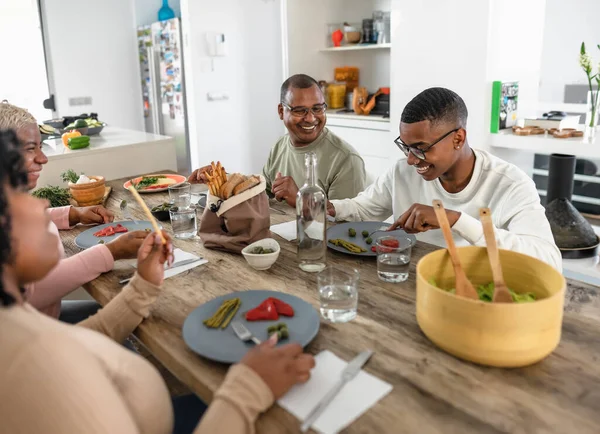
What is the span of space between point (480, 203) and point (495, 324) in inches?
33.2

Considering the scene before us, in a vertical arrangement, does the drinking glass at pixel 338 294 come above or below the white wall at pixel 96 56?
below

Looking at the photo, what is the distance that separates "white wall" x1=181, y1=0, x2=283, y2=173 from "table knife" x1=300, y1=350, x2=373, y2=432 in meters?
4.22

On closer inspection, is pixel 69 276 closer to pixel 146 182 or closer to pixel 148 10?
pixel 146 182

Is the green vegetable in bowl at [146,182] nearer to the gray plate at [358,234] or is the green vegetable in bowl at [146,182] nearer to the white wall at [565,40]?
the gray plate at [358,234]

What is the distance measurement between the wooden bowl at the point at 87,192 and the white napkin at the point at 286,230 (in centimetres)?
86

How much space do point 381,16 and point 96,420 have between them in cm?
413

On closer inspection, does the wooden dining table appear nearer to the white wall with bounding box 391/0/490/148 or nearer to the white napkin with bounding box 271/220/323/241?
the white napkin with bounding box 271/220/323/241

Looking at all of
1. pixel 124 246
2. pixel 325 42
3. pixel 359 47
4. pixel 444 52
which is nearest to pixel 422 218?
pixel 124 246

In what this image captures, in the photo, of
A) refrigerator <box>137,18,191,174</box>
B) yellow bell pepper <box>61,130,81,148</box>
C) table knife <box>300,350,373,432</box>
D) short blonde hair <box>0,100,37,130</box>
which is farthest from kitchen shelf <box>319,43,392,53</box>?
table knife <box>300,350,373,432</box>

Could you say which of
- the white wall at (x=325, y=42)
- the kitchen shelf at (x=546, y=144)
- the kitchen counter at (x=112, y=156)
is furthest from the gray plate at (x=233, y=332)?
the white wall at (x=325, y=42)

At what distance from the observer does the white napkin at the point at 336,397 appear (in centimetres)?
81

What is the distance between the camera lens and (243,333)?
3.40 feet

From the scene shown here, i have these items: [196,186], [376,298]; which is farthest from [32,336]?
[196,186]

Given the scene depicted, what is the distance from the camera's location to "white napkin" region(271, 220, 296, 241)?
1.70 meters
